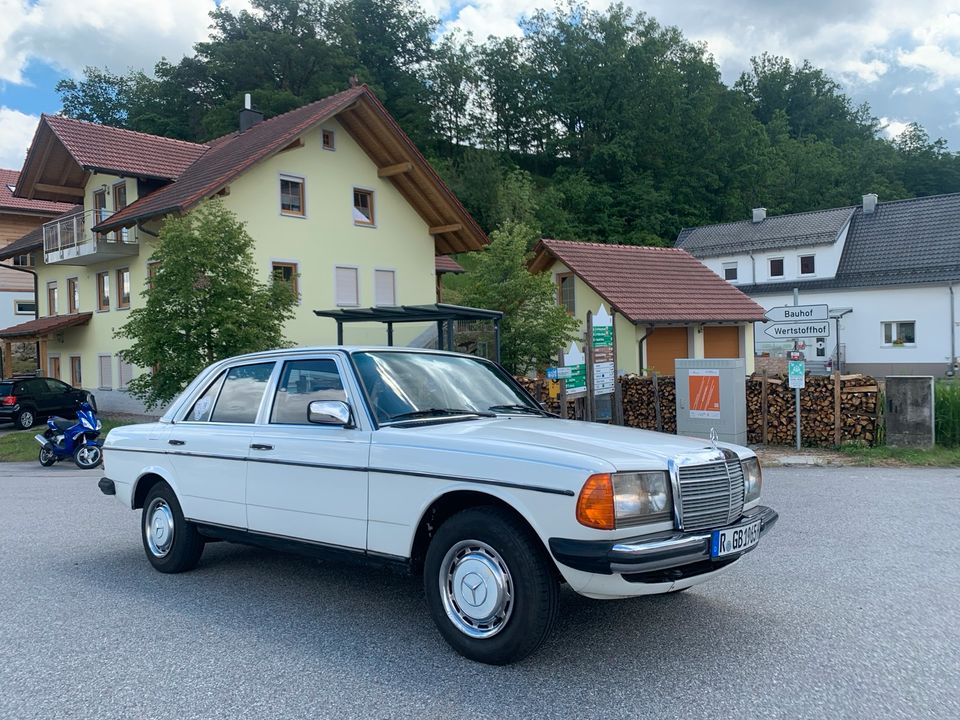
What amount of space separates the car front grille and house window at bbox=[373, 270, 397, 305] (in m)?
27.0

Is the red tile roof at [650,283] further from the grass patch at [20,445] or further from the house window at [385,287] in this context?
the grass patch at [20,445]

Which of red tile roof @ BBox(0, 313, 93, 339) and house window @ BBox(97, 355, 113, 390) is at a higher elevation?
red tile roof @ BBox(0, 313, 93, 339)

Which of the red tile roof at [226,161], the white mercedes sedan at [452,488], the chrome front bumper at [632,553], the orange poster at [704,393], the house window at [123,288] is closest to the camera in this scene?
the chrome front bumper at [632,553]

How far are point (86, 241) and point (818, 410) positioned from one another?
23.9m

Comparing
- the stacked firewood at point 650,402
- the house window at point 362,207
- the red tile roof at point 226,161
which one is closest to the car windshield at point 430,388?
the stacked firewood at point 650,402

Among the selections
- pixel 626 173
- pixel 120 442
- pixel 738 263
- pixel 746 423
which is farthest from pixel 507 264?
pixel 626 173

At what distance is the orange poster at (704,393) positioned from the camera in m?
15.5

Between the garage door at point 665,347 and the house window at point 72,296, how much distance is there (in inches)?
846

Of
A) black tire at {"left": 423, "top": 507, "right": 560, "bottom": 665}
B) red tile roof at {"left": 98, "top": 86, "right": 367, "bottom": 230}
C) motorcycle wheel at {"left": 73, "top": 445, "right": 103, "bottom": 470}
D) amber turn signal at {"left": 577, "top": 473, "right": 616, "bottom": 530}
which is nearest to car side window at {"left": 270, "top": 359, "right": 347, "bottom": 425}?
black tire at {"left": 423, "top": 507, "right": 560, "bottom": 665}

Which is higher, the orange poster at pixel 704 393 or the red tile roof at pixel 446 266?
A: the red tile roof at pixel 446 266

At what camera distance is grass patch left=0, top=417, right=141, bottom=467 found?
18.5 meters

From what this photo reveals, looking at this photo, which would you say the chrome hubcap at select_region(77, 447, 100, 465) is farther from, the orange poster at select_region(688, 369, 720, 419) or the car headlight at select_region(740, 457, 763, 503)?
the car headlight at select_region(740, 457, 763, 503)

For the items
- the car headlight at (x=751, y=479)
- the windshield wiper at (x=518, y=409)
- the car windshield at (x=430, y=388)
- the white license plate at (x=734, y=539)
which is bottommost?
the white license plate at (x=734, y=539)

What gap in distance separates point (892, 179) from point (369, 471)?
243ft
